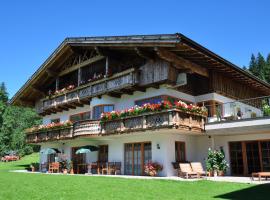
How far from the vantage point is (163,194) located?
33.7 ft

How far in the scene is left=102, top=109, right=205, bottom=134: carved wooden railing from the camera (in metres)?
16.3

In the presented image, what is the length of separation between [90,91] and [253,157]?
40.4 ft

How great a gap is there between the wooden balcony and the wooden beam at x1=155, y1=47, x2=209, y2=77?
107 inches

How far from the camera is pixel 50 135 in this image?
2553cm

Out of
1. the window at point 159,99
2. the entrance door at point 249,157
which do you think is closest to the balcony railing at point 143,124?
the window at point 159,99

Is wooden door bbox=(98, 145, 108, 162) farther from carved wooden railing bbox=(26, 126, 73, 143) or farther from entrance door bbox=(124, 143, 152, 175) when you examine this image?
carved wooden railing bbox=(26, 126, 73, 143)

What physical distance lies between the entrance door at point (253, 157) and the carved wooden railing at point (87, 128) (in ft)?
31.8

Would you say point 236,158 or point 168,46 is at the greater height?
point 168,46

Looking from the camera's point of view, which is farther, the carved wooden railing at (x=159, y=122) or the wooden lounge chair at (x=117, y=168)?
the wooden lounge chair at (x=117, y=168)

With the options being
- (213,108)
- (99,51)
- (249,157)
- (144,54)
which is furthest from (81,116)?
(249,157)

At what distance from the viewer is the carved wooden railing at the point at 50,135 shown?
23.0m

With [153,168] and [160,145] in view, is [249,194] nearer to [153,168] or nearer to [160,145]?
[153,168]

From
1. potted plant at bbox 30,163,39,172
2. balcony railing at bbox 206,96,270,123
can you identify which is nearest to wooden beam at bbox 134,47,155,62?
balcony railing at bbox 206,96,270,123

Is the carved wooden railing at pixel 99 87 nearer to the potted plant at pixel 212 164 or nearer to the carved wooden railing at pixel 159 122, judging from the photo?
the carved wooden railing at pixel 159 122
